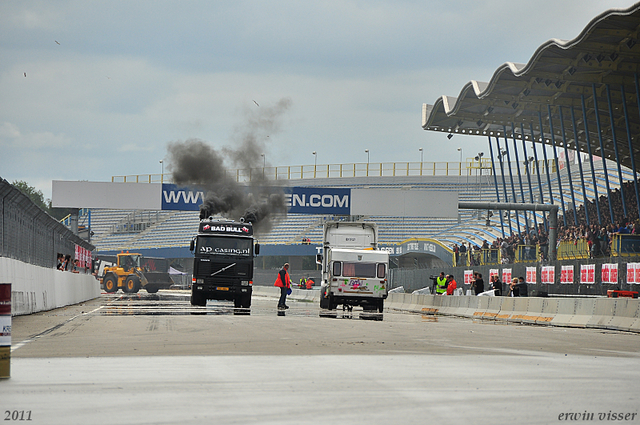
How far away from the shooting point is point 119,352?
1046cm

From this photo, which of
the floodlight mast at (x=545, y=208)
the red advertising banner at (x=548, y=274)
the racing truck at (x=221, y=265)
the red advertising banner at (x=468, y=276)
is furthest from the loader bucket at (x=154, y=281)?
the red advertising banner at (x=548, y=274)

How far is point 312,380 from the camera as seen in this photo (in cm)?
762

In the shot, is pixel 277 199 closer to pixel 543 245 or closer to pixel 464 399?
pixel 543 245

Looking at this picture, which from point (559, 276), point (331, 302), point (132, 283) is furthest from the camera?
point (132, 283)

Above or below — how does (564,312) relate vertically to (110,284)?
above

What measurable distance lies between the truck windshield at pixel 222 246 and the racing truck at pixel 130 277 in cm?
2700

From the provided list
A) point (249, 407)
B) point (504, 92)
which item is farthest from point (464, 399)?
point (504, 92)

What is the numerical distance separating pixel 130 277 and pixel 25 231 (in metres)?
33.9

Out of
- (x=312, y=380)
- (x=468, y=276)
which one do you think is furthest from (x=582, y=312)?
(x=468, y=276)

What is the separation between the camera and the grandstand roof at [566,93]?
3769 centimetres

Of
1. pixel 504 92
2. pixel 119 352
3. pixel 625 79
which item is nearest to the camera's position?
pixel 119 352

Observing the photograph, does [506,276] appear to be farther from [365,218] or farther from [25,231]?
[365,218]

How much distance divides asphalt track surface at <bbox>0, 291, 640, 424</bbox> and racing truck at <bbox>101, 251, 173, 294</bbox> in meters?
42.5

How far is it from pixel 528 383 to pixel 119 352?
5.40 m
